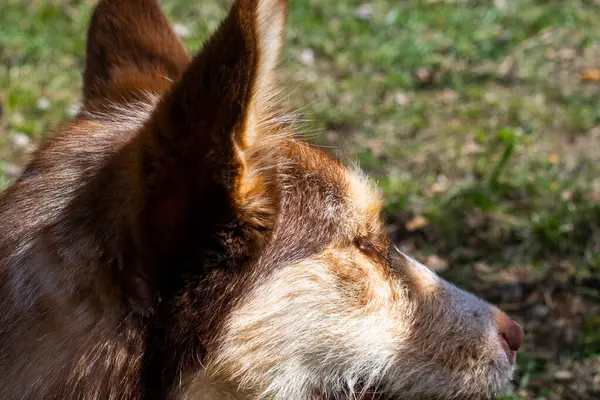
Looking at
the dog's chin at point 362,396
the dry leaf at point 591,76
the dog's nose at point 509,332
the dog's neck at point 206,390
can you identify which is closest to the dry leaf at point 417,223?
the dog's nose at point 509,332

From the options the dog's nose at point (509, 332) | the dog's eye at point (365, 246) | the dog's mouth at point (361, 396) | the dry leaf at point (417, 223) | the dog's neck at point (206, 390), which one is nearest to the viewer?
the dog's neck at point (206, 390)

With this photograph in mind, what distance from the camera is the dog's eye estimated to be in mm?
3115

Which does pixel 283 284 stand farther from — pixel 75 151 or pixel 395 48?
pixel 395 48

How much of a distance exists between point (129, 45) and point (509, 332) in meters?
1.98

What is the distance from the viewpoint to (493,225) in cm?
541

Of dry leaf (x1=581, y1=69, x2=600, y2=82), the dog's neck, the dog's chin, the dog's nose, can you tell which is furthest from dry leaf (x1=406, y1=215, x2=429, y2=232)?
the dog's neck

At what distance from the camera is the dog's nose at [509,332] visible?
134 inches

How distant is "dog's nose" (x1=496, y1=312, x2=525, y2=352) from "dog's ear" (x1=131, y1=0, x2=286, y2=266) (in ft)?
4.00

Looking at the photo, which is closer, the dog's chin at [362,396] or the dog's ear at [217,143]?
the dog's ear at [217,143]

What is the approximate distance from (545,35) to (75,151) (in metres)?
5.79

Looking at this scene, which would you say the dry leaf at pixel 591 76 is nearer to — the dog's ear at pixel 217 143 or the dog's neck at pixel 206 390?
the dog's ear at pixel 217 143

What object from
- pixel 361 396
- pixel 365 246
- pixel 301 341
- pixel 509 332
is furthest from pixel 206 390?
pixel 509 332

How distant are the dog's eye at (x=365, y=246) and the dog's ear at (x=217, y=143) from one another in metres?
0.49

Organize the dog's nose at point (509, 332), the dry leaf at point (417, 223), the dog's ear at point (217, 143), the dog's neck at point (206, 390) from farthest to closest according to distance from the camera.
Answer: the dry leaf at point (417, 223), the dog's nose at point (509, 332), the dog's neck at point (206, 390), the dog's ear at point (217, 143)
